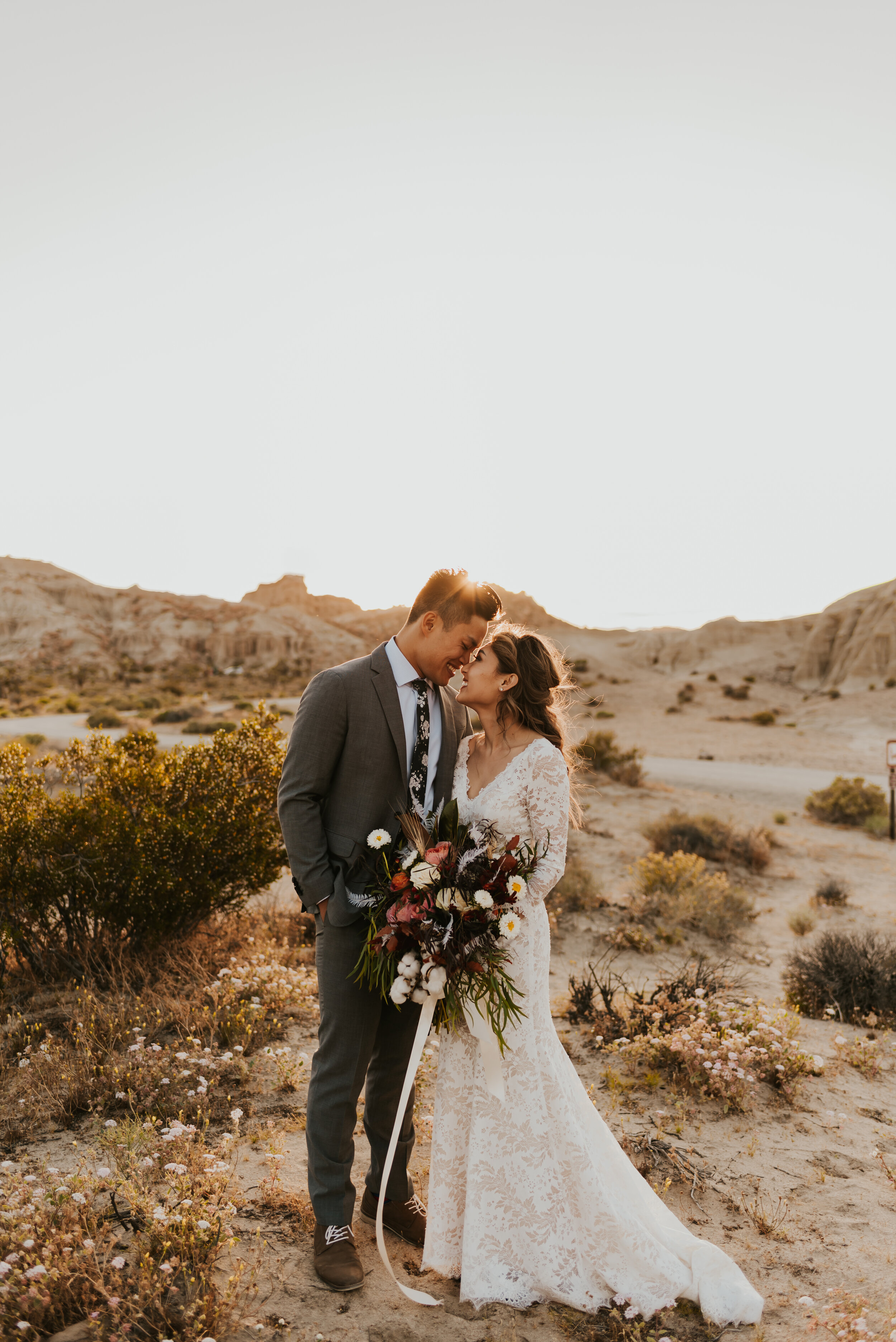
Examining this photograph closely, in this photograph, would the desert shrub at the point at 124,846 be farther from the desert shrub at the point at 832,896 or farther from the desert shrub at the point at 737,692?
the desert shrub at the point at 737,692

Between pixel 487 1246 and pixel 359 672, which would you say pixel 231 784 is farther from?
pixel 487 1246

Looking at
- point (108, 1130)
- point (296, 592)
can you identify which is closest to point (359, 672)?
point (108, 1130)

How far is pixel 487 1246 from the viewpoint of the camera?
3023mm

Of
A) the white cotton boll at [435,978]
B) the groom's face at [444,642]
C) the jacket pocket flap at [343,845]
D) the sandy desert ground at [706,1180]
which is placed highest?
the groom's face at [444,642]

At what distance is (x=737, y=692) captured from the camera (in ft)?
171

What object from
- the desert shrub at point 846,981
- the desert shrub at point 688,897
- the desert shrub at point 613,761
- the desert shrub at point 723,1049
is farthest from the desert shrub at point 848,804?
the desert shrub at point 723,1049

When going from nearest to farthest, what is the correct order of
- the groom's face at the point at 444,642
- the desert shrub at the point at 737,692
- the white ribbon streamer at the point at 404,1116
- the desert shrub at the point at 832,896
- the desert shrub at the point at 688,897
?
1. the white ribbon streamer at the point at 404,1116
2. the groom's face at the point at 444,642
3. the desert shrub at the point at 688,897
4. the desert shrub at the point at 832,896
5. the desert shrub at the point at 737,692

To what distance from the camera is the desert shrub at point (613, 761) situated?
17344 millimetres

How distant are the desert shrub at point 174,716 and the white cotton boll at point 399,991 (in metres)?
25.0

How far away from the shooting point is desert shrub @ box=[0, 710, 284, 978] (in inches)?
210

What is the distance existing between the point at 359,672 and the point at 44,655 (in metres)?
69.6

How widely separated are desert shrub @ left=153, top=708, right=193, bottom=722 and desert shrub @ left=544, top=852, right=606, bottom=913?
65.6 ft

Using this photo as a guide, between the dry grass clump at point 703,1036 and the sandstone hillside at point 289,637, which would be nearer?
the dry grass clump at point 703,1036

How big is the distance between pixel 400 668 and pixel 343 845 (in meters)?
0.74
